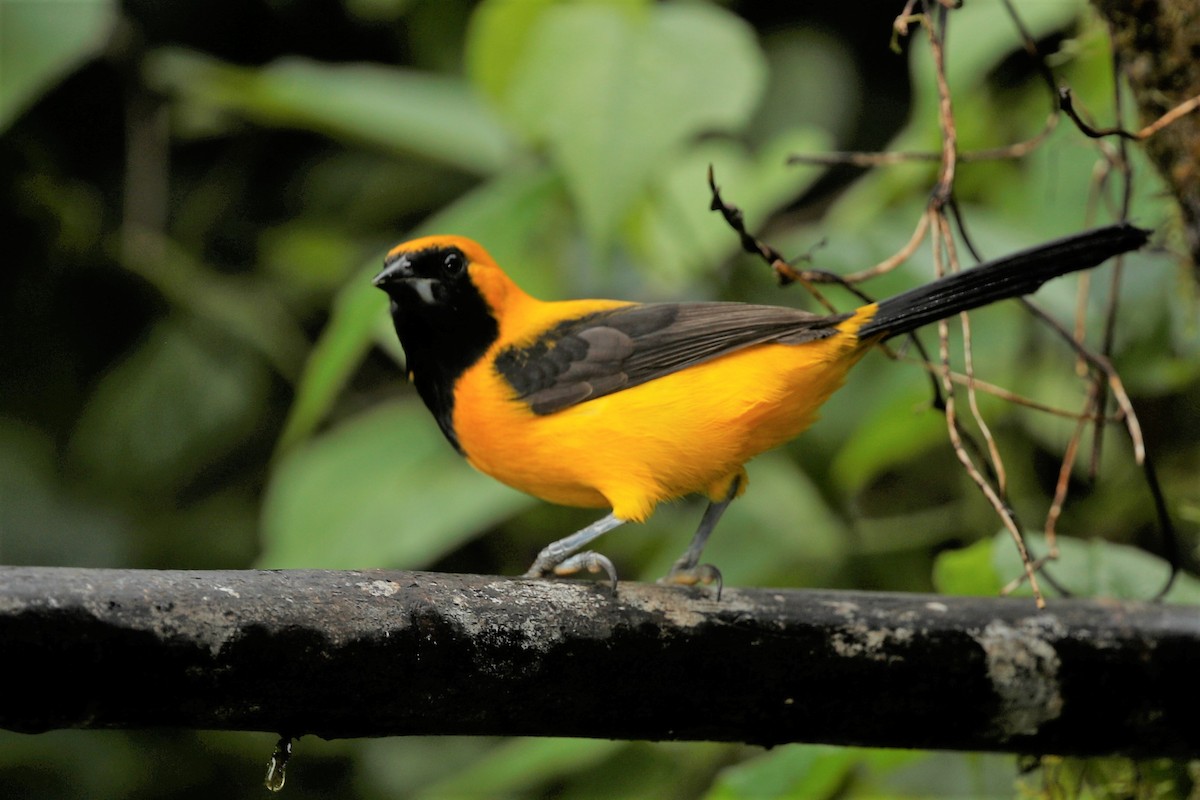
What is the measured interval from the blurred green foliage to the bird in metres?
0.27

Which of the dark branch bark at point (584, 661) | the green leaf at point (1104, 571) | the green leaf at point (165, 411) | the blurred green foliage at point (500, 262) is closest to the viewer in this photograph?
the dark branch bark at point (584, 661)

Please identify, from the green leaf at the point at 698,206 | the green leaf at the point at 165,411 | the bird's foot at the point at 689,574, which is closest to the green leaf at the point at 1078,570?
the bird's foot at the point at 689,574

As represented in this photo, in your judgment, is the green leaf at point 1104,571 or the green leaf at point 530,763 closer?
the green leaf at point 1104,571

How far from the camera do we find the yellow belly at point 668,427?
2451 millimetres

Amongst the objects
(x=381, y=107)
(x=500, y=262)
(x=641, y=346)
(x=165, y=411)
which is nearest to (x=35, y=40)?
(x=381, y=107)

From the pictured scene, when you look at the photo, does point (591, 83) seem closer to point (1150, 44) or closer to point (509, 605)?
point (1150, 44)

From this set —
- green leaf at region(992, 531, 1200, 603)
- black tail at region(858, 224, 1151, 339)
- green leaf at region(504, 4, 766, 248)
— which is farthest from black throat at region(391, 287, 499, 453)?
green leaf at region(992, 531, 1200, 603)

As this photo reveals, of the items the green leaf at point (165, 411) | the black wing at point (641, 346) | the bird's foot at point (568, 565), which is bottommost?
the bird's foot at point (568, 565)

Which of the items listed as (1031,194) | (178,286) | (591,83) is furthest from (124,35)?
(1031,194)

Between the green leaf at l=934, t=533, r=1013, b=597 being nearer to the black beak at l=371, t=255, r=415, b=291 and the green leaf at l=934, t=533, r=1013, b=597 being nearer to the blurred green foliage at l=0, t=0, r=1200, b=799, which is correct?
the blurred green foliage at l=0, t=0, r=1200, b=799

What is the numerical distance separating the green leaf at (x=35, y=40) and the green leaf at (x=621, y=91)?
3.38 feet

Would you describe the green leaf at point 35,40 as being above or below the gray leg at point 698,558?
above

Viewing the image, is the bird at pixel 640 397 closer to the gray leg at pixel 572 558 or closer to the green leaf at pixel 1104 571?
the gray leg at pixel 572 558

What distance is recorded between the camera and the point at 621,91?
9.27 ft
